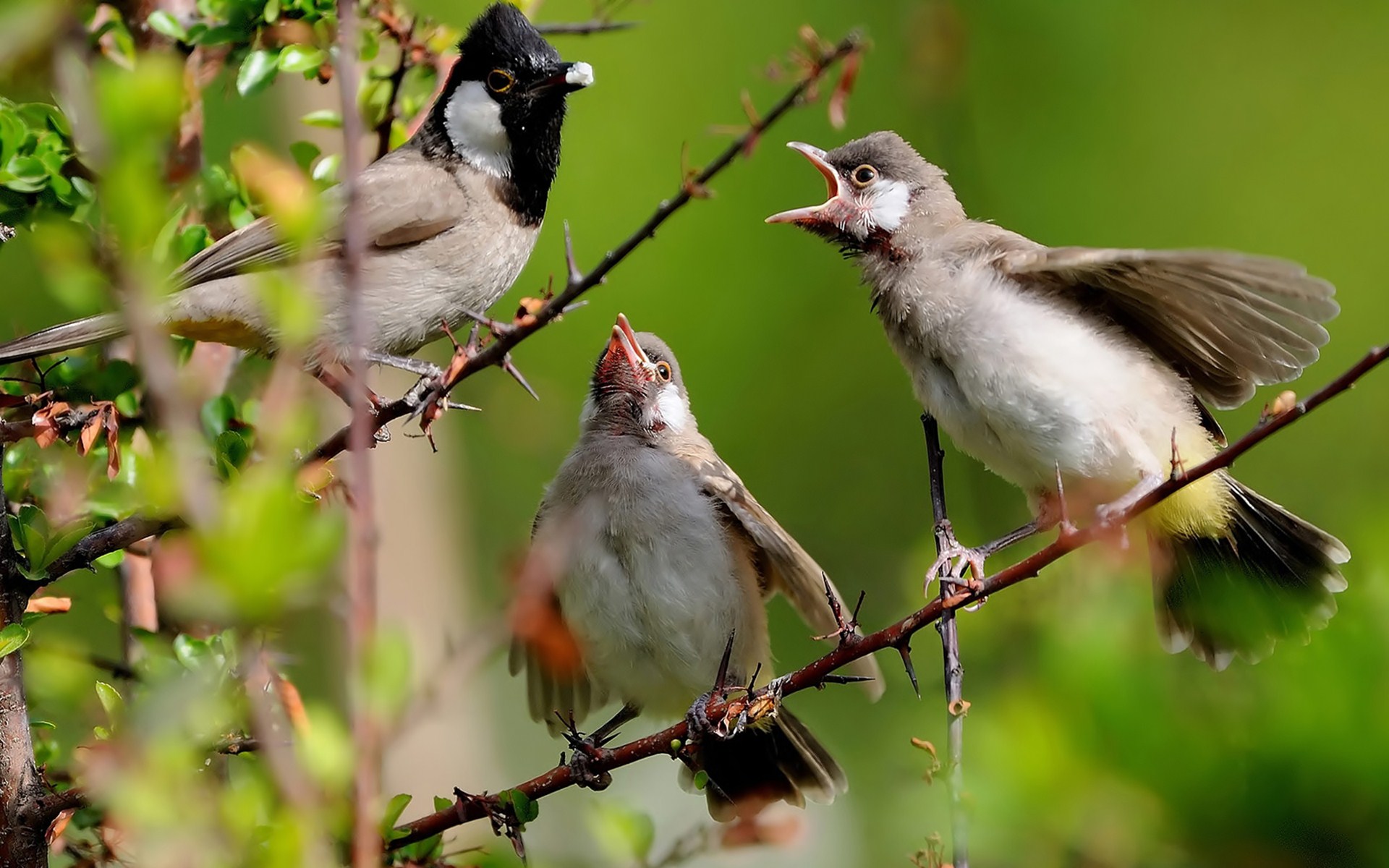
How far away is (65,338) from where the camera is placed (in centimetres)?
266

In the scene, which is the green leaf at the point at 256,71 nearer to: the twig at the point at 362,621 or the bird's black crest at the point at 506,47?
the bird's black crest at the point at 506,47

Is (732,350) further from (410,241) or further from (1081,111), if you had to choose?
(410,241)

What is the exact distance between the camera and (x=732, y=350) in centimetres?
664

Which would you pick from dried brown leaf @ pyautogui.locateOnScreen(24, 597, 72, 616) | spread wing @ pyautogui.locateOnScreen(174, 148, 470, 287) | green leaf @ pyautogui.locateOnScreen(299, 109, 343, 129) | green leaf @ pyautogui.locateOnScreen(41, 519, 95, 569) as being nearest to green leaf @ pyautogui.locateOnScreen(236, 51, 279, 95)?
green leaf @ pyautogui.locateOnScreen(299, 109, 343, 129)

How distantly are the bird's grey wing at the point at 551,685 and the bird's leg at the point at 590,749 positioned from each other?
71 millimetres

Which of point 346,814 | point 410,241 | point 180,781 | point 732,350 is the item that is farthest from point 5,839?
point 732,350

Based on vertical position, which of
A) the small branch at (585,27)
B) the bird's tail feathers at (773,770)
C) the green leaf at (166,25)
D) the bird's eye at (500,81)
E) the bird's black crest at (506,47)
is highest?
the bird's black crest at (506,47)

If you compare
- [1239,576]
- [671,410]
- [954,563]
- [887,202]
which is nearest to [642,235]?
[954,563]

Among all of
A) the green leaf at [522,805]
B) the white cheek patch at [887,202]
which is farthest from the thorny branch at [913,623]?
the white cheek patch at [887,202]

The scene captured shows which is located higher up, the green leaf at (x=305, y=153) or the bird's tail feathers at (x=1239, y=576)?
the green leaf at (x=305, y=153)

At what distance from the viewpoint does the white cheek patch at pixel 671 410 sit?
3.76m

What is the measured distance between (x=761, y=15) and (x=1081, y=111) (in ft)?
5.50

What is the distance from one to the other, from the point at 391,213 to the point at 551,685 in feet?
4.16

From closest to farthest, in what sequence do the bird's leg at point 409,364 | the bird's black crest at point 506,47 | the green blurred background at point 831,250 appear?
the bird's leg at point 409,364
the bird's black crest at point 506,47
the green blurred background at point 831,250
